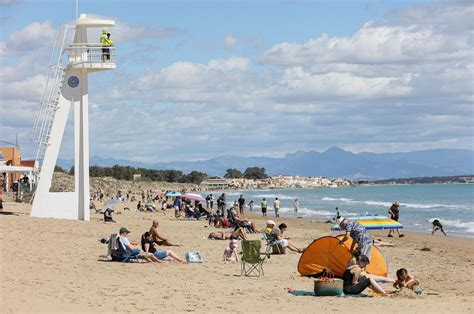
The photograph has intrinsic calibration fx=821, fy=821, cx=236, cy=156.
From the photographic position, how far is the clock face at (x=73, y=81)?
2684cm

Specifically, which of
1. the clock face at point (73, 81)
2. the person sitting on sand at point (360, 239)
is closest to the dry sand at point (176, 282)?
the person sitting on sand at point (360, 239)

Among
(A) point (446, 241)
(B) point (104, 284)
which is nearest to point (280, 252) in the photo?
(B) point (104, 284)

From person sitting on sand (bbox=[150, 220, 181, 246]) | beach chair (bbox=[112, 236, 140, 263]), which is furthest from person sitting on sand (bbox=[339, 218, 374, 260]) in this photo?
person sitting on sand (bbox=[150, 220, 181, 246])

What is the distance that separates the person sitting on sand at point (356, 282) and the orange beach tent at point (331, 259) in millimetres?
1873

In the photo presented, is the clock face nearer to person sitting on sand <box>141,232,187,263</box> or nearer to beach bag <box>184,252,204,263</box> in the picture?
person sitting on sand <box>141,232,187,263</box>

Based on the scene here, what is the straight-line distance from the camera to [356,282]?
12.5 meters

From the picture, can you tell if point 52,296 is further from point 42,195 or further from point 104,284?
point 42,195

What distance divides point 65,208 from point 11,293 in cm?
1532

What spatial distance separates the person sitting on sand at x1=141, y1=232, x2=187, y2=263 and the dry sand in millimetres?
393

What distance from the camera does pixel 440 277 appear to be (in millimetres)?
16125

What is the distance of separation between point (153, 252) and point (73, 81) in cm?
1117

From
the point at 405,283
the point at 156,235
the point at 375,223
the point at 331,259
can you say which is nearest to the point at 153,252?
the point at 156,235

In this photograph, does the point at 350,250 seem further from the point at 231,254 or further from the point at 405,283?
the point at 231,254

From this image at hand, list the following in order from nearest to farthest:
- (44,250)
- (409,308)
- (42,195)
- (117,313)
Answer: (117,313)
(409,308)
(44,250)
(42,195)
